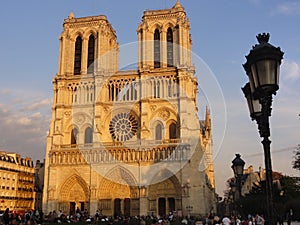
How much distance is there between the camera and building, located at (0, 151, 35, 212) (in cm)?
4450

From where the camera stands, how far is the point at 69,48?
138 feet

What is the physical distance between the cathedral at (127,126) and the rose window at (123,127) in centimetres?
10

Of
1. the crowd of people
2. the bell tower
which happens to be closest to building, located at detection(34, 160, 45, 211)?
the crowd of people

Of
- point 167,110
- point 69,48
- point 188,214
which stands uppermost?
point 69,48

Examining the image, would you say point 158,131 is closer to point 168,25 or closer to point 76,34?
point 168,25

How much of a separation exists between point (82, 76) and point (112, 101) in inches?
166

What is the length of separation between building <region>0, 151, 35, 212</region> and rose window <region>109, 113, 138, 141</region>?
46.8 ft

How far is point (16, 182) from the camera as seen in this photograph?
154 ft

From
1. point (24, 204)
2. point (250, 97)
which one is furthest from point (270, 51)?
point (24, 204)

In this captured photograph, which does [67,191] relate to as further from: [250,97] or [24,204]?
[250,97]

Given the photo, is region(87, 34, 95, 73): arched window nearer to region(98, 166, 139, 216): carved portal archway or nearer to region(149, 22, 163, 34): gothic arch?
region(149, 22, 163, 34): gothic arch

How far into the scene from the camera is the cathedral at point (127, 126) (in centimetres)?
3584

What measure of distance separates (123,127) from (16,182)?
1720 centimetres

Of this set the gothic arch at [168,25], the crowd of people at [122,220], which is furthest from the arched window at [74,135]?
the gothic arch at [168,25]
